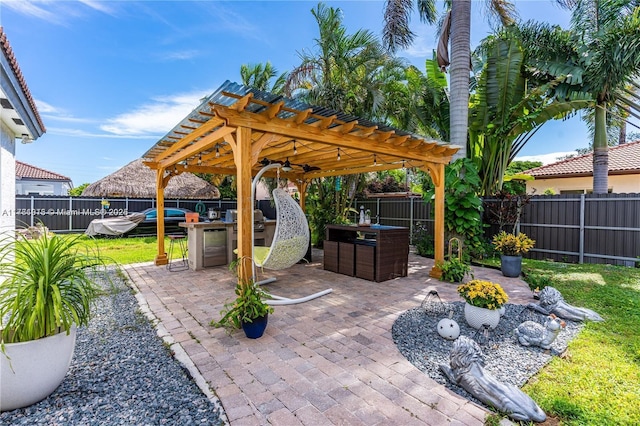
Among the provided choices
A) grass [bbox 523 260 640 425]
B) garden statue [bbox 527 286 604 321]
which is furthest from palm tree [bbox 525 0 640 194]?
garden statue [bbox 527 286 604 321]

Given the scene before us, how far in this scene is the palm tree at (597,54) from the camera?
676 centimetres

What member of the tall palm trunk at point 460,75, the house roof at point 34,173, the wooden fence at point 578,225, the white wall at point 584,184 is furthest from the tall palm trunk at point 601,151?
the house roof at point 34,173

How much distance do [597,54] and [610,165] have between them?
7.59 metres

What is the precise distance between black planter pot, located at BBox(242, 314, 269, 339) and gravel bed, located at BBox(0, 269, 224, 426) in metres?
0.71

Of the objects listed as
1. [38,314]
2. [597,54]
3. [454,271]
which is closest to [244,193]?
[38,314]

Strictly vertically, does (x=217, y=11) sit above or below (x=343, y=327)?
above

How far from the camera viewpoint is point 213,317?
3.83 meters

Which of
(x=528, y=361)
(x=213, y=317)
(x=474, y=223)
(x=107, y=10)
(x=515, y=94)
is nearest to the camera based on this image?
(x=528, y=361)

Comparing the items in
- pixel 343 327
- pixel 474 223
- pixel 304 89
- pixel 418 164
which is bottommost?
pixel 343 327

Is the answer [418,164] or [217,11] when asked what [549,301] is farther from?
[217,11]

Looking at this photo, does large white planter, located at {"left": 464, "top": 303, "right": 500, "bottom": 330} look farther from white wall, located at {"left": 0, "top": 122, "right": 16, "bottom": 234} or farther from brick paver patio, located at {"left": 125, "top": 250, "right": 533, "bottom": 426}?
white wall, located at {"left": 0, "top": 122, "right": 16, "bottom": 234}

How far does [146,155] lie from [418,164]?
242 inches

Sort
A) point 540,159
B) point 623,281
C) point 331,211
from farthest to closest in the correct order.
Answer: point 540,159, point 331,211, point 623,281

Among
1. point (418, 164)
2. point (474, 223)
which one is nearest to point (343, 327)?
point (418, 164)
